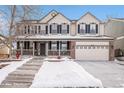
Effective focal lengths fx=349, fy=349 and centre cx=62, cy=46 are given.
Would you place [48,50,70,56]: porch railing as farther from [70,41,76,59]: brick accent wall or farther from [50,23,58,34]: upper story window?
[50,23,58,34]: upper story window

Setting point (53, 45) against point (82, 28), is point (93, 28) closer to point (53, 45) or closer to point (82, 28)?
point (82, 28)

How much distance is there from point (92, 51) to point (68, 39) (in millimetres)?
1861

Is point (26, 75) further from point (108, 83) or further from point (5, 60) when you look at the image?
point (5, 60)

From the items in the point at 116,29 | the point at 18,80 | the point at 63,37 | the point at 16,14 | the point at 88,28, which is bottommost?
the point at 18,80

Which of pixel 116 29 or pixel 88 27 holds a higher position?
pixel 88 27

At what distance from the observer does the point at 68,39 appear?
67.8ft

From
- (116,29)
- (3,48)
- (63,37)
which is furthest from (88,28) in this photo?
(3,48)

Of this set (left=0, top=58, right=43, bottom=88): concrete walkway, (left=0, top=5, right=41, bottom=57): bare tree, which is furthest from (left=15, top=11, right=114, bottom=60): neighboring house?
(left=0, top=58, right=43, bottom=88): concrete walkway

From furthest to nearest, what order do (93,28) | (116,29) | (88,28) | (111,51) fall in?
1. (93,28)
2. (88,28)
3. (116,29)
4. (111,51)

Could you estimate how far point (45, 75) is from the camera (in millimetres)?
11188

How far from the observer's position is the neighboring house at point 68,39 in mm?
19531

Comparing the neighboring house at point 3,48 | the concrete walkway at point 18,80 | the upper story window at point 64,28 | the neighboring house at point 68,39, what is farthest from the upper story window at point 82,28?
the concrete walkway at point 18,80

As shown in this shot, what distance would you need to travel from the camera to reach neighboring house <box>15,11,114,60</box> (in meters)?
19.5

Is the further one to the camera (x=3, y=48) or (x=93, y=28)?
(x=93, y=28)
